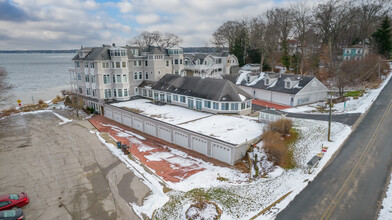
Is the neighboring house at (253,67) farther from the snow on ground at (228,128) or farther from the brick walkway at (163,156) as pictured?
the brick walkway at (163,156)

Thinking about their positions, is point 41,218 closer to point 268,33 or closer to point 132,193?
point 132,193

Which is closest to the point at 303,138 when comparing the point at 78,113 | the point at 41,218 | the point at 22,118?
the point at 41,218

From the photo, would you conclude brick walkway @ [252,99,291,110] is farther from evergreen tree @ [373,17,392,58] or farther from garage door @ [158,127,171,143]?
evergreen tree @ [373,17,392,58]

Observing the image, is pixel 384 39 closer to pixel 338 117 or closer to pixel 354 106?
pixel 354 106

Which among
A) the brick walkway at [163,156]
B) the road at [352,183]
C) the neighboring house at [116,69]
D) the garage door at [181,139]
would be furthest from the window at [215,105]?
the neighboring house at [116,69]

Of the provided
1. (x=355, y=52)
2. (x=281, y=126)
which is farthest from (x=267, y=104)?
(x=355, y=52)

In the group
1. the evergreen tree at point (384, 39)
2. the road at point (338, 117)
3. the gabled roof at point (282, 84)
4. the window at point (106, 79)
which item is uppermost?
the evergreen tree at point (384, 39)
